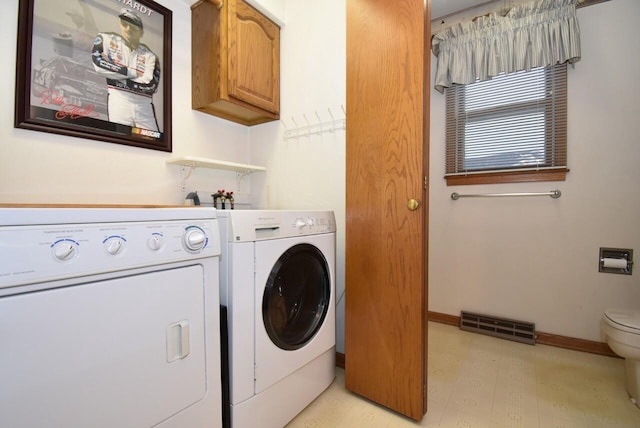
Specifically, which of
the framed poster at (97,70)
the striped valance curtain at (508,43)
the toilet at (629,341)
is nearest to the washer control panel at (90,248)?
Result: the framed poster at (97,70)

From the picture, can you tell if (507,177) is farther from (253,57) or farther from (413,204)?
(253,57)

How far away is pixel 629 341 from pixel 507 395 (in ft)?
2.10

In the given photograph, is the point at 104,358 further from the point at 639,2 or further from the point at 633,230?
the point at 639,2

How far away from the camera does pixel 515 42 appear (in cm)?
211

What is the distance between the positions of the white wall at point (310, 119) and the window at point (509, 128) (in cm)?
124

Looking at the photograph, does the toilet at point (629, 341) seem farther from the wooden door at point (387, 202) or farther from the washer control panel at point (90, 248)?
the washer control panel at point (90, 248)

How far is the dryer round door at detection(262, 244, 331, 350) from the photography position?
1155mm

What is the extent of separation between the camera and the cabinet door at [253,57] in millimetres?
1661

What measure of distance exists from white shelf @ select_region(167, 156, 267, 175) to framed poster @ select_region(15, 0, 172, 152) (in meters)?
0.12

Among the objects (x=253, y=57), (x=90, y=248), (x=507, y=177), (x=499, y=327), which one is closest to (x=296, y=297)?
(x=90, y=248)

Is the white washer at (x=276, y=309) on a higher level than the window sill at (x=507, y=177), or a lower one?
lower

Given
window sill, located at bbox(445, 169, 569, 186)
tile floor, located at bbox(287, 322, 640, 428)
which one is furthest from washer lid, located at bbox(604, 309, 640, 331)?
window sill, located at bbox(445, 169, 569, 186)

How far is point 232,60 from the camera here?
1.65 meters

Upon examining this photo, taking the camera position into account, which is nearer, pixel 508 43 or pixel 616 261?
pixel 616 261
